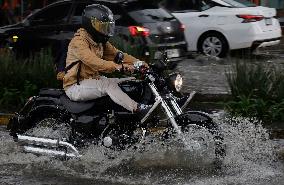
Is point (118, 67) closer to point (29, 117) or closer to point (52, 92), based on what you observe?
point (52, 92)

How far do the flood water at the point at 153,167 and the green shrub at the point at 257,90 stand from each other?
169 centimetres

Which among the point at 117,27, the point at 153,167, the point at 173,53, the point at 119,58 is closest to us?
the point at 119,58

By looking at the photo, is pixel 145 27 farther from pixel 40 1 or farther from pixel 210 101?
pixel 40 1

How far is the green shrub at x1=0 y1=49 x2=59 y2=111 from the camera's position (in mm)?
11625

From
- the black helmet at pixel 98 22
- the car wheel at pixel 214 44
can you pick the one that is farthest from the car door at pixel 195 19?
the black helmet at pixel 98 22

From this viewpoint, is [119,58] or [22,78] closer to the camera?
[119,58]

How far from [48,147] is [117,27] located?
651 cm

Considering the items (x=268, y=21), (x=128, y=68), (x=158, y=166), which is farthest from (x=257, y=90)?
(x=268, y=21)

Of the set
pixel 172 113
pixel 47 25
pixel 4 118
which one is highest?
pixel 172 113

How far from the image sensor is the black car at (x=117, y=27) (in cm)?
1415

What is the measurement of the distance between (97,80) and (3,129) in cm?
335

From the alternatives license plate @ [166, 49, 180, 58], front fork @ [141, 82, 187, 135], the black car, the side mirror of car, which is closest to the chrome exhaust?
front fork @ [141, 82, 187, 135]

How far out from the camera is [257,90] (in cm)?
1049

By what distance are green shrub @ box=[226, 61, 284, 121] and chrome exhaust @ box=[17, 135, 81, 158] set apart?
10.0 ft
